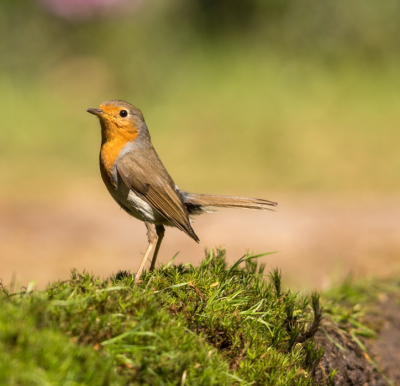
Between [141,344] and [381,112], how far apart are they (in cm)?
1082

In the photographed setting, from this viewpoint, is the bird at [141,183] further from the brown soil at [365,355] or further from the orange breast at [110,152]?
the brown soil at [365,355]

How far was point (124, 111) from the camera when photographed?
15.8 ft

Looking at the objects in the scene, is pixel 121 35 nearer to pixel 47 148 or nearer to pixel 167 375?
pixel 47 148

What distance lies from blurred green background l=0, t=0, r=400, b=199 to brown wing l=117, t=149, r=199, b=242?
22.1 ft

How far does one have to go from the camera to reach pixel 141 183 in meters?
4.47

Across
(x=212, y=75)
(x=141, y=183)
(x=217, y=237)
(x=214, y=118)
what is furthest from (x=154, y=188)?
(x=212, y=75)

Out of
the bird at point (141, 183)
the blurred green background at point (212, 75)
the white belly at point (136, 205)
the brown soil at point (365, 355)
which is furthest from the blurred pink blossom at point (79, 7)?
the brown soil at point (365, 355)

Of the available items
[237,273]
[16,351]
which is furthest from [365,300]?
[16,351]

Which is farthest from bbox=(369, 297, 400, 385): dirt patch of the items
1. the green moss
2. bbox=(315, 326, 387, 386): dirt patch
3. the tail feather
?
the tail feather

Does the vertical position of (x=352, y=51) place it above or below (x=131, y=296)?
above

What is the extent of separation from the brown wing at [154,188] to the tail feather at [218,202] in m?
0.22

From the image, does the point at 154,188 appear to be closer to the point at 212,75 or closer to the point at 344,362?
the point at 344,362

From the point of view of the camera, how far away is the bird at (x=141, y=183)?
446 centimetres

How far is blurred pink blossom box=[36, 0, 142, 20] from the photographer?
42.9ft
